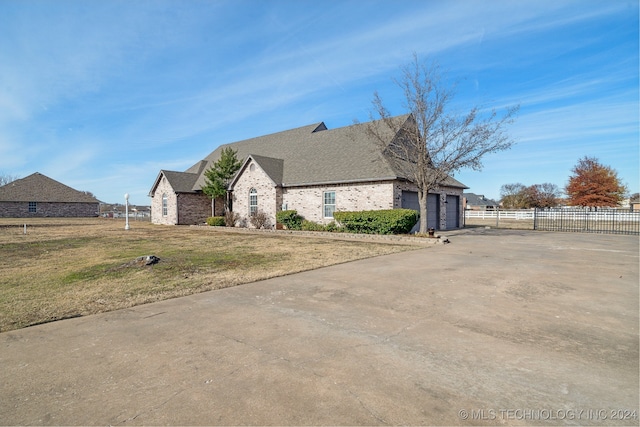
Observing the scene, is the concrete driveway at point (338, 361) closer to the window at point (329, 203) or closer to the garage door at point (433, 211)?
the window at point (329, 203)

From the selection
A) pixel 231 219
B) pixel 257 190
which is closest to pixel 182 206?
pixel 231 219

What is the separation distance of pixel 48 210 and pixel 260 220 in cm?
4516

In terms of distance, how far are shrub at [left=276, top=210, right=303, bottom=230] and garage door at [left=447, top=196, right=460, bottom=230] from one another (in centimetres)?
1158

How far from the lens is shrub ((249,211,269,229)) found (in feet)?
79.0

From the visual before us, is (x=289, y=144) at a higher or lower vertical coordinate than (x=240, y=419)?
higher

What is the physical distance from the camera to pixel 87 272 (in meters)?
8.45

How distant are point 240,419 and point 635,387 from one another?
376 centimetres

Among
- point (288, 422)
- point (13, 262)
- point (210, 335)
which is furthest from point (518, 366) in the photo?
point (13, 262)

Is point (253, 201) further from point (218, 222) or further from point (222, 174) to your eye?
point (222, 174)

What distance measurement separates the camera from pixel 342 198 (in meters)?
21.3

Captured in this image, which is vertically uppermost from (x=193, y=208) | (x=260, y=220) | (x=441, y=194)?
(x=441, y=194)

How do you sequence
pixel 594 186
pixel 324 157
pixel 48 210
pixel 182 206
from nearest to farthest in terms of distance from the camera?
pixel 324 157 < pixel 182 206 < pixel 594 186 < pixel 48 210

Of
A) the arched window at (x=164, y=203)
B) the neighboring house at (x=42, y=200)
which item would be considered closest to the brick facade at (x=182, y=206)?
the arched window at (x=164, y=203)

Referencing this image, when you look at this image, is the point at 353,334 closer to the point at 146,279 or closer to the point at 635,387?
the point at 635,387
